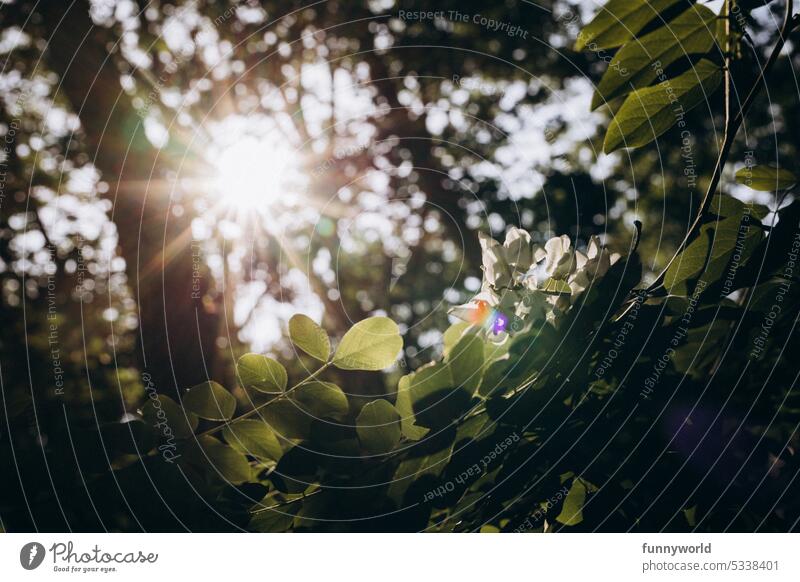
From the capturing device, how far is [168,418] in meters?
0.61

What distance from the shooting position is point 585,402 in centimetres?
54

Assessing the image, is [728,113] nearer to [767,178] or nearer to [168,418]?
[767,178]

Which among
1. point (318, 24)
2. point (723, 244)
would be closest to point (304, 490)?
point (723, 244)

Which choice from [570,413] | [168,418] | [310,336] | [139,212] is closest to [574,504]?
[570,413]

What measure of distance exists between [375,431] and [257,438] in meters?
0.15

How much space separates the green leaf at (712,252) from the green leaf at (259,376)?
16.9 inches

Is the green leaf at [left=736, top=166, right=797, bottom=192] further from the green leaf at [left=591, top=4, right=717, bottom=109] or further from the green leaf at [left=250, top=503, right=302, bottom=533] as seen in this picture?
the green leaf at [left=250, top=503, right=302, bottom=533]

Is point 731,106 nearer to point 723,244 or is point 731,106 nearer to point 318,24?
point 723,244

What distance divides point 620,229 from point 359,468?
526cm
